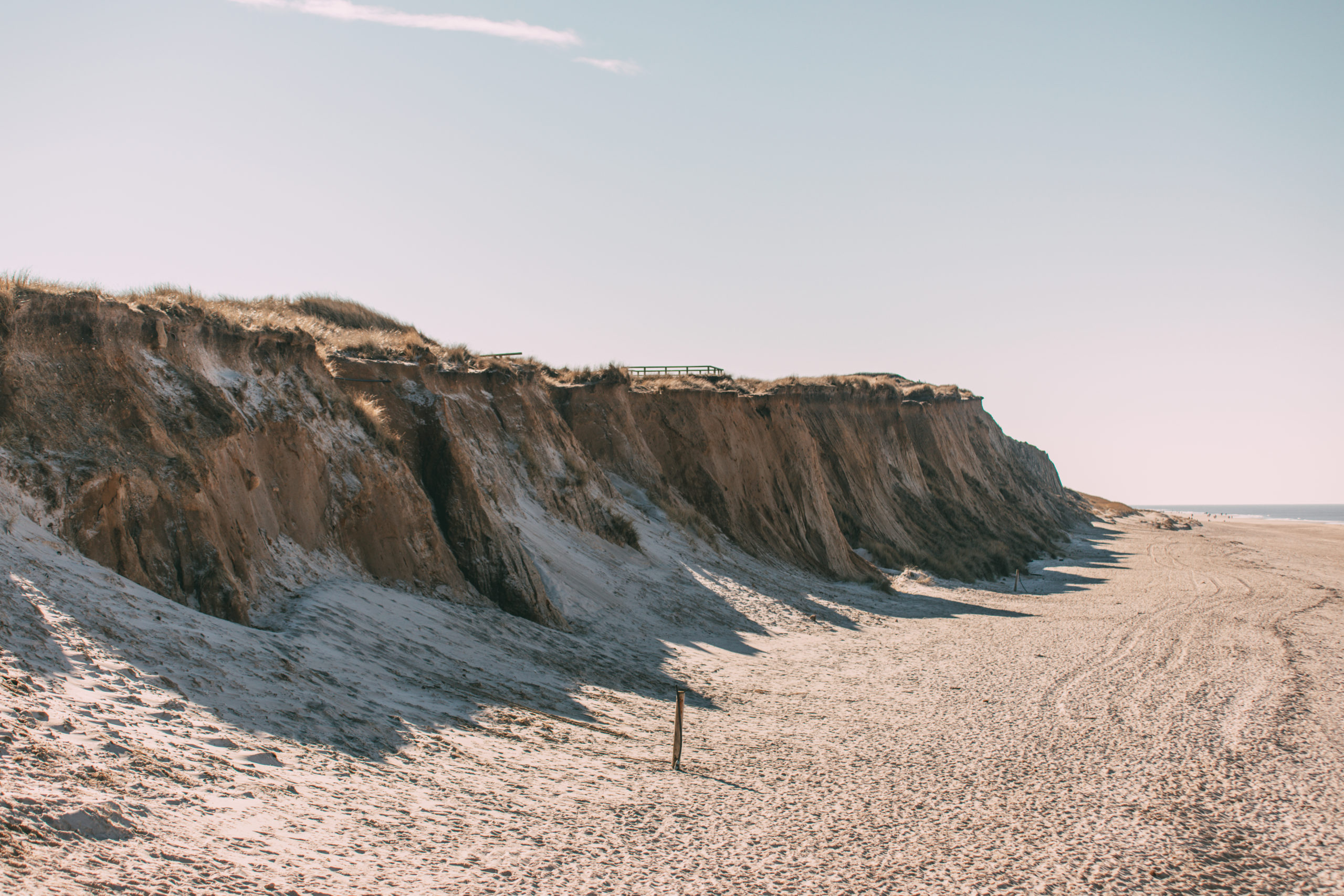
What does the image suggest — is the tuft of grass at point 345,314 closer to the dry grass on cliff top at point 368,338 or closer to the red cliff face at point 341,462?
the dry grass on cliff top at point 368,338

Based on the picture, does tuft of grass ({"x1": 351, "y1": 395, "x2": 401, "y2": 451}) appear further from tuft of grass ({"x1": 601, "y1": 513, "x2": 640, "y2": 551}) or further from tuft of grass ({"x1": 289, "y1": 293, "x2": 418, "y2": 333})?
tuft of grass ({"x1": 289, "y1": 293, "x2": 418, "y2": 333})

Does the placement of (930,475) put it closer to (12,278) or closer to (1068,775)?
(1068,775)

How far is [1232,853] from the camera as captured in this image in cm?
795

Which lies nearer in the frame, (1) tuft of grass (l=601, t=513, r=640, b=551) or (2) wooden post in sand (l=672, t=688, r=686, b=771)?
(2) wooden post in sand (l=672, t=688, r=686, b=771)

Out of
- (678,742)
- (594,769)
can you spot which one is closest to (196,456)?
(594,769)

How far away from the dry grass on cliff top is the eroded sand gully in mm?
5082

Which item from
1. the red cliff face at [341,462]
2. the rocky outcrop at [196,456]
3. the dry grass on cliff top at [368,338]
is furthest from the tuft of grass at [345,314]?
the rocky outcrop at [196,456]

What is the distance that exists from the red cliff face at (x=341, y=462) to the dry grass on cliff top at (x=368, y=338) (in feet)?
0.86

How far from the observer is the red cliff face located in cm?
1035

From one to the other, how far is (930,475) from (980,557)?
12.1 metres

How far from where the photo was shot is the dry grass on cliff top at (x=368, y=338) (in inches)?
521

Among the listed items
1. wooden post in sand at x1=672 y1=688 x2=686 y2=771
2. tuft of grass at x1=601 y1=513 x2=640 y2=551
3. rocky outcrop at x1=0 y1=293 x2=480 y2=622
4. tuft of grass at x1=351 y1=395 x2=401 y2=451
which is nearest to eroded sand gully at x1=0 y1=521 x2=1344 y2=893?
wooden post in sand at x1=672 y1=688 x2=686 y2=771

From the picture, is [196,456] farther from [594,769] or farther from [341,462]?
[594,769]

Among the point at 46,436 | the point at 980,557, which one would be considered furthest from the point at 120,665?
the point at 980,557
